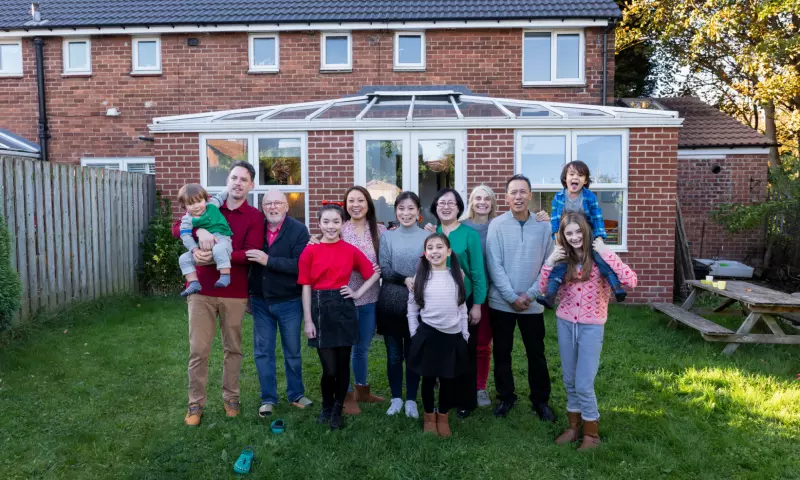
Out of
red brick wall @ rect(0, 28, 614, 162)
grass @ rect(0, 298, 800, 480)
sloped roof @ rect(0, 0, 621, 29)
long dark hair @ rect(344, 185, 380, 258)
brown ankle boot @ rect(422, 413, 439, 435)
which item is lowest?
grass @ rect(0, 298, 800, 480)

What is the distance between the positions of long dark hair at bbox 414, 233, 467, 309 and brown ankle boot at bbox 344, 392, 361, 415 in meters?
1.03

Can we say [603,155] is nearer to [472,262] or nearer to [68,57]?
[472,262]

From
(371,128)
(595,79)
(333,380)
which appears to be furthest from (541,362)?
(595,79)

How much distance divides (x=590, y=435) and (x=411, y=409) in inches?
48.6

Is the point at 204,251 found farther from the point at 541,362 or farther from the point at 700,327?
the point at 700,327

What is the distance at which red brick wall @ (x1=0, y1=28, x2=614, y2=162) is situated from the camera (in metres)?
11.4

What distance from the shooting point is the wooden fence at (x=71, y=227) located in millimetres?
6023

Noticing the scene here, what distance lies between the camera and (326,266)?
3662 mm

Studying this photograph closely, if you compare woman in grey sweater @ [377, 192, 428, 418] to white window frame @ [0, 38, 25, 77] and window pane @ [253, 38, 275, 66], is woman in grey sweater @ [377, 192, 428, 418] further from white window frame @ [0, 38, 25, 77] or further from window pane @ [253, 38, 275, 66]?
white window frame @ [0, 38, 25, 77]

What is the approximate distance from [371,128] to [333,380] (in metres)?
5.05

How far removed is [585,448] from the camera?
339 centimetres

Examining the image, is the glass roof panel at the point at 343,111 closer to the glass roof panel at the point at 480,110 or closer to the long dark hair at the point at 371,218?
the glass roof panel at the point at 480,110

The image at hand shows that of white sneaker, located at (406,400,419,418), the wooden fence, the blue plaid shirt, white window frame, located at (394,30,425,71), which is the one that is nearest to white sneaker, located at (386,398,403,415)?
white sneaker, located at (406,400,419,418)

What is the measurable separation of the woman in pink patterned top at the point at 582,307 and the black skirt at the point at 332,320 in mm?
1343
